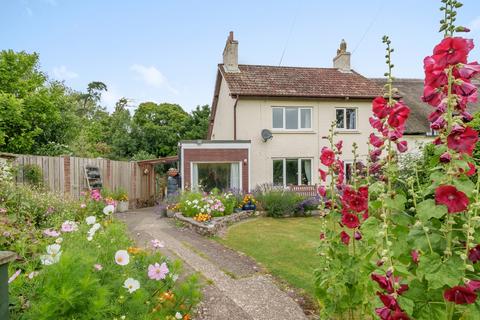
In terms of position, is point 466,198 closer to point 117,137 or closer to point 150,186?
point 150,186

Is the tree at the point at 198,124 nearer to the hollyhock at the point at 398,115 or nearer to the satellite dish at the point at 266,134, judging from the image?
the satellite dish at the point at 266,134

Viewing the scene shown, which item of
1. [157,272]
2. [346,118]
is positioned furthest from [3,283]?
[346,118]

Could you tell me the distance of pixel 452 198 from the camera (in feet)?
5.72

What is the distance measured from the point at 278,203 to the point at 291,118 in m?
5.68

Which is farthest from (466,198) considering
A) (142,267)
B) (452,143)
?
(142,267)

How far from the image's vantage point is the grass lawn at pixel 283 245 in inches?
228

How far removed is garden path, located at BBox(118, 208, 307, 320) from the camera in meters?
4.15

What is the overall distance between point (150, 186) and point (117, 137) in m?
10.3

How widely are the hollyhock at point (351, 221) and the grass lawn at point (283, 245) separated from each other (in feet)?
6.03

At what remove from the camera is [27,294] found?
2529mm

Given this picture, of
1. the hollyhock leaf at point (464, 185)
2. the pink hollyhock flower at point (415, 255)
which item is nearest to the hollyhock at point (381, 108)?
the hollyhock leaf at point (464, 185)

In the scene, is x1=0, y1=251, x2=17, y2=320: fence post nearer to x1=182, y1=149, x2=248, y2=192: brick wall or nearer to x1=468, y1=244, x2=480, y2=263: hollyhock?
x1=468, y1=244, x2=480, y2=263: hollyhock

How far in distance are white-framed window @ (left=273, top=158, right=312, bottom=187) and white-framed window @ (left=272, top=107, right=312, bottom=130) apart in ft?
5.65

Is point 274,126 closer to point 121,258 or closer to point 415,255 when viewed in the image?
point 121,258
